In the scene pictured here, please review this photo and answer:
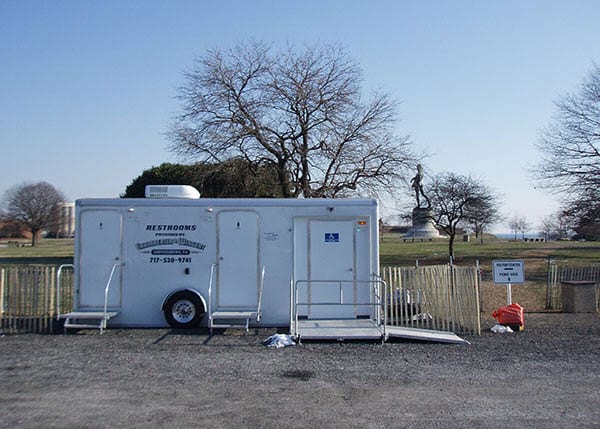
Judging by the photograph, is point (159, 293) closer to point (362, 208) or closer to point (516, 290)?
point (362, 208)

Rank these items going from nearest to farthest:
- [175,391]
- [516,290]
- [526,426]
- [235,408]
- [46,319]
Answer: [526,426]
[235,408]
[175,391]
[46,319]
[516,290]

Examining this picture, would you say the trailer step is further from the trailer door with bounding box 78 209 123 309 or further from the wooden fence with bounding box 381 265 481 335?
the wooden fence with bounding box 381 265 481 335

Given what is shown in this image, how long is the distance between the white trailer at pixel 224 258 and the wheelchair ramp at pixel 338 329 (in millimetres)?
298

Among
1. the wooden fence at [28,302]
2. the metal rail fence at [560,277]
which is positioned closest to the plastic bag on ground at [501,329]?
the metal rail fence at [560,277]

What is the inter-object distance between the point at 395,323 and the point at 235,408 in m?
6.08

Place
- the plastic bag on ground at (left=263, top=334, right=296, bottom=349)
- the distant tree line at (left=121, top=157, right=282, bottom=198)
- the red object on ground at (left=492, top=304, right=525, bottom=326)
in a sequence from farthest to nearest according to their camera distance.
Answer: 1. the distant tree line at (left=121, top=157, right=282, bottom=198)
2. the red object on ground at (left=492, top=304, right=525, bottom=326)
3. the plastic bag on ground at (left=263, top=334, right=296, bottom=349)

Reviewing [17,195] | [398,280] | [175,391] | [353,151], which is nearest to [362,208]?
[398,280]

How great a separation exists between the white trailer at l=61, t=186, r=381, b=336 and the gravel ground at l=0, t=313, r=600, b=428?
2.21 ft

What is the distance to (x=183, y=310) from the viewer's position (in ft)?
38.6

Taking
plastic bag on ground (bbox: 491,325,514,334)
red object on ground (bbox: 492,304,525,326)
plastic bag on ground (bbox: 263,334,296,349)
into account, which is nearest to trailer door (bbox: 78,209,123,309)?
plastic bag on ground (bbox: 263,334,296,349)

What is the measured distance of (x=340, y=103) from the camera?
81.6 ft

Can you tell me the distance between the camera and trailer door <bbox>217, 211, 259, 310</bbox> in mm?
11836

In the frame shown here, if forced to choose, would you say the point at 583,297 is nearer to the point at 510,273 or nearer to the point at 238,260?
the point at 510,273

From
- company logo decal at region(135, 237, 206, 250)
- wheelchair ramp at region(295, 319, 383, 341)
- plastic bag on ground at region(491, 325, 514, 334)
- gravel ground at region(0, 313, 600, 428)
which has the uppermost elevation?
company logo decal at region(135, 237, 206, 250)
